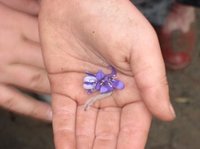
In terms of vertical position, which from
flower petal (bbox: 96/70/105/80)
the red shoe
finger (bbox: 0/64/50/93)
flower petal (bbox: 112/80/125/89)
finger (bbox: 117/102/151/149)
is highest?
flower petal (bbox: 112/80/125/89)

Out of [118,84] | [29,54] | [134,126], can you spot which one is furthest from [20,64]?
[134,126]

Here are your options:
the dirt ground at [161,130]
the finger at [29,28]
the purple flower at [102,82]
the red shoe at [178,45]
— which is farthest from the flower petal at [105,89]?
the red shoe at [178,45]

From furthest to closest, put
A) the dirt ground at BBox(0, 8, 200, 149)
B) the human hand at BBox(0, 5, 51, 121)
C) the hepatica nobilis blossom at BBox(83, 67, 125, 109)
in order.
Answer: the dirt ground at BBox(0, 8, 200, 149) < the human hand at BBox(0, 5, 51, 121) < the hepatica nobilis blossom at BBox(83, 67, 125, 109)

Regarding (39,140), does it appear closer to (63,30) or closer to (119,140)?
(63,30)

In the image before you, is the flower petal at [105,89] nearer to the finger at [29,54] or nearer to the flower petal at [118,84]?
the flower petal at [118,84]

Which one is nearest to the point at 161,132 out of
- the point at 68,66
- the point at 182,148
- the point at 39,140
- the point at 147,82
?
the point at 182,148

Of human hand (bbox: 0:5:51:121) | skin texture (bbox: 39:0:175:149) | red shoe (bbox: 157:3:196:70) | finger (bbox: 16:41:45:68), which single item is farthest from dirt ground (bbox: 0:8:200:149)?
skin texture (bbox: 39:0:175:149)

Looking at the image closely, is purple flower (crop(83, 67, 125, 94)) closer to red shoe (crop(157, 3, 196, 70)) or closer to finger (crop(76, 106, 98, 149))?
finger (crop(76, 106, 98, 149))
